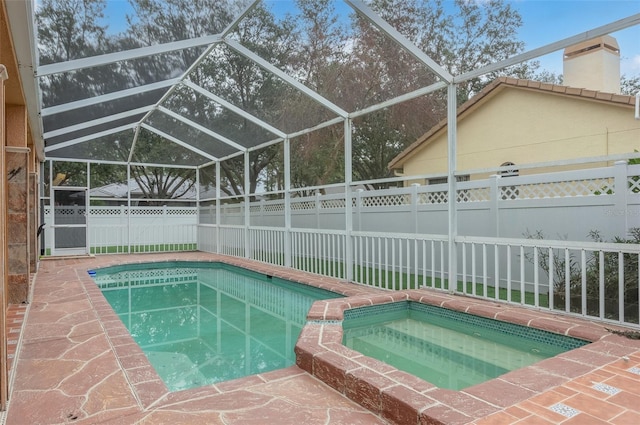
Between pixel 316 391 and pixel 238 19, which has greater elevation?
pixel 238 19

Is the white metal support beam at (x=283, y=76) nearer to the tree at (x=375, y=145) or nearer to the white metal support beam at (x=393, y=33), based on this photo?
the white metal support beam at (x=393, y=33)

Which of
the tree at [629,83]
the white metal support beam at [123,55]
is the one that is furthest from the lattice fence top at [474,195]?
the tree at [629,83]

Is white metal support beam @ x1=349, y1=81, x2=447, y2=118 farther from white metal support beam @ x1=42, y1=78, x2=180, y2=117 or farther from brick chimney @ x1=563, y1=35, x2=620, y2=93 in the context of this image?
brick chimney @ x1=563, y1=35, x2=620, y2=93

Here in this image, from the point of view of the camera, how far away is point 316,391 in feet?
8.59

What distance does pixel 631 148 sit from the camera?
633 centimetres

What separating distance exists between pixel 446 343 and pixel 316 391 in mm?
A: 1897

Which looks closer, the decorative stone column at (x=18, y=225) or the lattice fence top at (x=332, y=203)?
the decorative stone column at (x=18, y=225)

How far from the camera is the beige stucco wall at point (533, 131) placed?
6.57 metres

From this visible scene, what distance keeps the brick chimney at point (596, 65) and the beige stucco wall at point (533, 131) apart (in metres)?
1.06

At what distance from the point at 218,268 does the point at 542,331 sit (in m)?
7.87

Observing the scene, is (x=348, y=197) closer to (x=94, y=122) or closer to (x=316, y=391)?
(x=316, y=391)

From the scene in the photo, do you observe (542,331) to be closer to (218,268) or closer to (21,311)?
(21,311)

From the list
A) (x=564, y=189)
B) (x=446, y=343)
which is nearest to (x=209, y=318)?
(x=446, y=343)

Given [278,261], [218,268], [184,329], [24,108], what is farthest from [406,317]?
[218,268]
